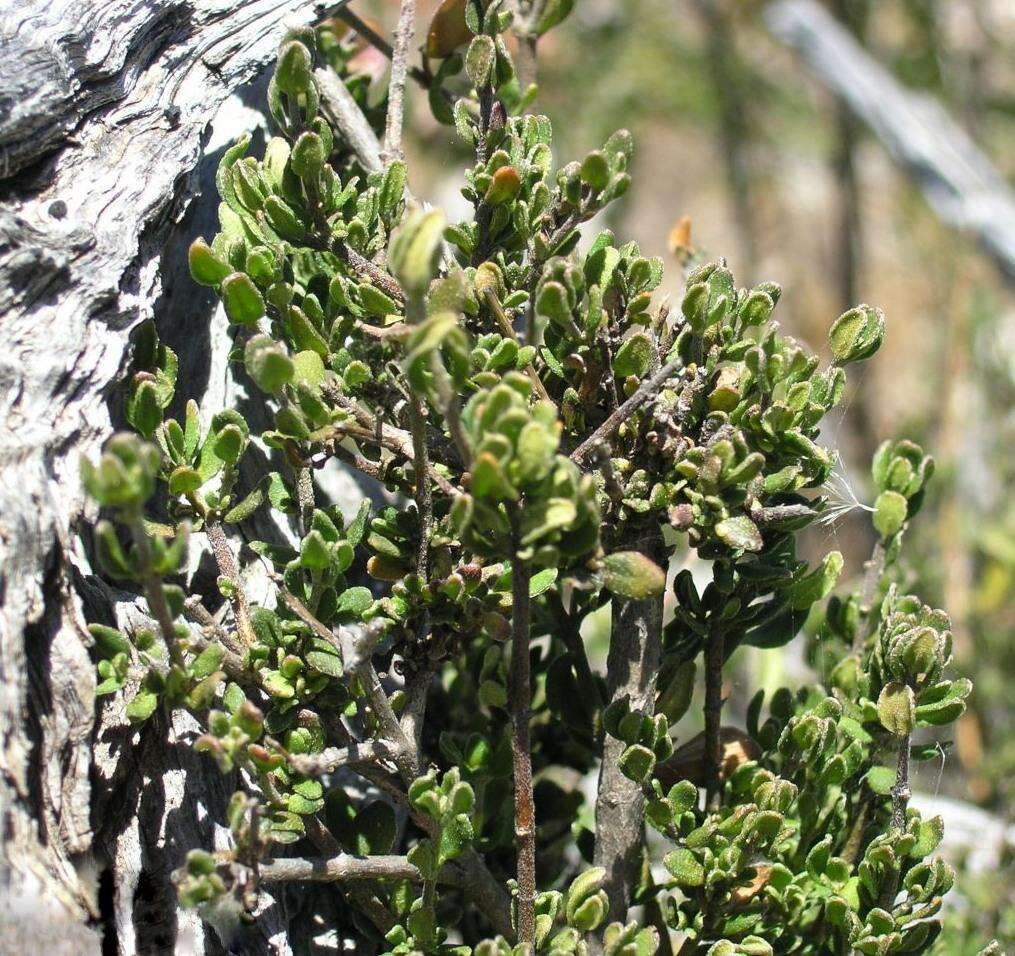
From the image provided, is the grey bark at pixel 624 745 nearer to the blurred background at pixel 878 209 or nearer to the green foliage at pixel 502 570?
the green foliage at pixel 502 570

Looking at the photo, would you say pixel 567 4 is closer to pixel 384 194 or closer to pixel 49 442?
pixel 384 194

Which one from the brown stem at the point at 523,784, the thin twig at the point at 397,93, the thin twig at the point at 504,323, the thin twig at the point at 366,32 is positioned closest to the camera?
the brown stem at the point at 523,784

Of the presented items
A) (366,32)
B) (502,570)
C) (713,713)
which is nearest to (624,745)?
(713,713)

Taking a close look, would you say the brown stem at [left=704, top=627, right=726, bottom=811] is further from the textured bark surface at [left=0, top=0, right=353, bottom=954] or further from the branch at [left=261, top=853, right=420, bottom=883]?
the textured bark surface at [left=0, top=0, right=353, bottom=954]

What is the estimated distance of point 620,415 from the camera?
0.94 metres

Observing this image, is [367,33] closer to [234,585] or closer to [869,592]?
[234,585]

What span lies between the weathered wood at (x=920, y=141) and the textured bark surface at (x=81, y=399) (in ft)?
7.46

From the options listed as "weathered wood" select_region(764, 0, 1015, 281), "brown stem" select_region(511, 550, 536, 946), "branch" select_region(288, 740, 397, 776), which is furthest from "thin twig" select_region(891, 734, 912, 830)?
"weathered wood" select_region(764, 0, 1015, 281)

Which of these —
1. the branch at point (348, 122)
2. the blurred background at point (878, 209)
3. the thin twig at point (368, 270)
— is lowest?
the blurred background at point (878, 209)

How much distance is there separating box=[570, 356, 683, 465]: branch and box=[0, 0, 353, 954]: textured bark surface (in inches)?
15.6

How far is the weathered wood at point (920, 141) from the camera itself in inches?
114

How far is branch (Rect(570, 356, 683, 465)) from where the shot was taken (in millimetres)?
923

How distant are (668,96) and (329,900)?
5.23 metres

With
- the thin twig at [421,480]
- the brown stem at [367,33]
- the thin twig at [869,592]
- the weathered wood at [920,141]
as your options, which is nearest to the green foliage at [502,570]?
the thin twig at [421,480]
